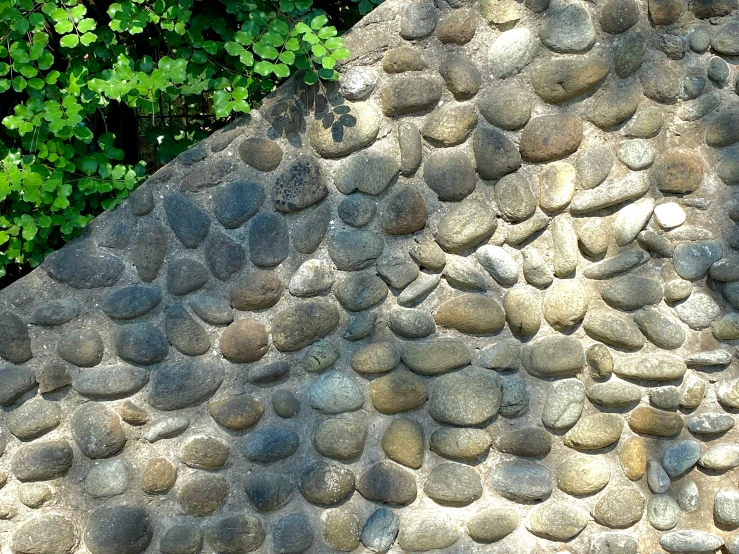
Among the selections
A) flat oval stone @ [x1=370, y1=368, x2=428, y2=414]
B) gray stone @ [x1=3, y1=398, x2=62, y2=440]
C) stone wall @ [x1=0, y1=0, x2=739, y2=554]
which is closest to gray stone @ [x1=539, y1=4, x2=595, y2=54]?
stone wall @ [x1=0, y1=0, x2=739, y2=554]

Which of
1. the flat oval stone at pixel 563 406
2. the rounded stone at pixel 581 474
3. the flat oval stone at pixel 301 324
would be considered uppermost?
the flat oval stone at pixel 301 324

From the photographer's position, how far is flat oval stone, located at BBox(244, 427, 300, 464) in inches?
95.2

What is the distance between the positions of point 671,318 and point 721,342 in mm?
183

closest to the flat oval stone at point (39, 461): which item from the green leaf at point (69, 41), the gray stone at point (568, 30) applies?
the green leaf at point (69, 41)

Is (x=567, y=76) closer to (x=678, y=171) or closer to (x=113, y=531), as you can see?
(x=678, y=171)

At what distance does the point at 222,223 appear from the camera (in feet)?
7.87

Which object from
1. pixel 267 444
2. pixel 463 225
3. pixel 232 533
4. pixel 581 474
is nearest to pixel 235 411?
pixel 267 444

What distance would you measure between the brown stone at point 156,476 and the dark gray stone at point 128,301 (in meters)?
0.46

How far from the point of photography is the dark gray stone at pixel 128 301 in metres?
2.36

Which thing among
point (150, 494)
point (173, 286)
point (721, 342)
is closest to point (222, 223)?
point (173, 286)

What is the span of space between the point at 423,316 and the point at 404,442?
1.33ft

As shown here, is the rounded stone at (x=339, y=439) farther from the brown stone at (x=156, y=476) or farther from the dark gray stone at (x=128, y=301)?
the dark gray stone at (x=128, y=301)

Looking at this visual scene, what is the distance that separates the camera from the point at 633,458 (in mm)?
2502

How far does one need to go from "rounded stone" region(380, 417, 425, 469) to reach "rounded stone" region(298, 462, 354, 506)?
6.4 inches
